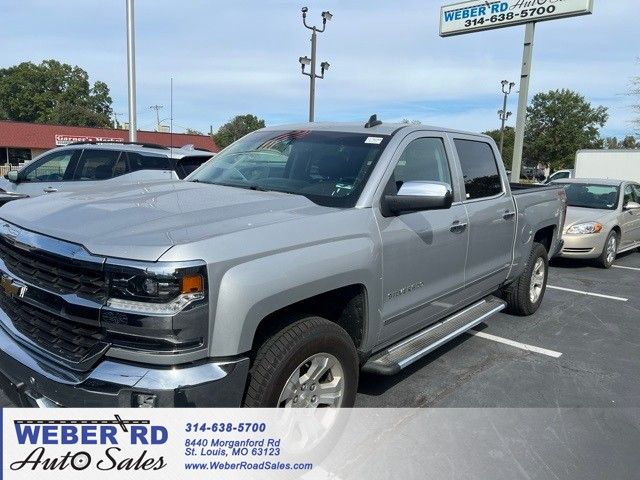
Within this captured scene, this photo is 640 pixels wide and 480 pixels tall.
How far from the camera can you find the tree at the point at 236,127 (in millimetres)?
87037

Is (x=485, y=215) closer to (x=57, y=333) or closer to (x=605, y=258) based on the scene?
(x=57, y=333)

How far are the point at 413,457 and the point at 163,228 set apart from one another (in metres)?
1.98

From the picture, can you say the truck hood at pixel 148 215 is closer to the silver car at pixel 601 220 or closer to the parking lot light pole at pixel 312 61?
the silver car at pixel 601 220

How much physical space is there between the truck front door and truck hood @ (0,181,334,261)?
57 cm

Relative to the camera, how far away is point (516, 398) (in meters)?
3.95

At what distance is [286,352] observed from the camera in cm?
254

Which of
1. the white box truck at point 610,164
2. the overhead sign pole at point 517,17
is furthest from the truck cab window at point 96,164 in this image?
the white box truck at point 610,164

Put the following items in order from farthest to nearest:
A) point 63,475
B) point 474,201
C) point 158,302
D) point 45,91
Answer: point 45,91 → point 474,201 → point 63,475 → point 158,302

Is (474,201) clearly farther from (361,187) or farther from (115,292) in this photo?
(115,292)

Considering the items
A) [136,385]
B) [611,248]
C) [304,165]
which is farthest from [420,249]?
[611,248]

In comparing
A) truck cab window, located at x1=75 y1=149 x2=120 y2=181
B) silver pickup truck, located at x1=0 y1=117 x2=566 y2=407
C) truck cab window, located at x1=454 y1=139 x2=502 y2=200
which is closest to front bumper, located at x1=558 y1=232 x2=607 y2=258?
truck cab window, located at x1=454 y1=139 x2=502 y2=200

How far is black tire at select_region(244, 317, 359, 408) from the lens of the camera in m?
2.47

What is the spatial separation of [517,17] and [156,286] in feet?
59.5

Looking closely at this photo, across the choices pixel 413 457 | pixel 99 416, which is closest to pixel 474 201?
pixel 413 457
